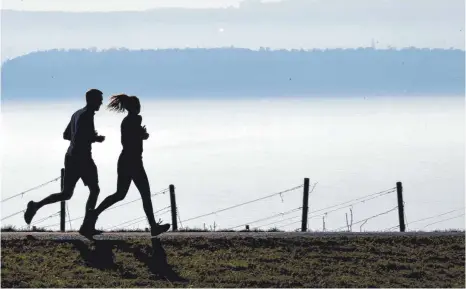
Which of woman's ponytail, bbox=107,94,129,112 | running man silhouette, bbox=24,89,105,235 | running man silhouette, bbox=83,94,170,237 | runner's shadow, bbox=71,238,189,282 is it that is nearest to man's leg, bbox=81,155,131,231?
running man silhouette, bbox=83,94,170,237

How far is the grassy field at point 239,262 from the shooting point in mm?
14453

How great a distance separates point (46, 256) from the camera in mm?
15672

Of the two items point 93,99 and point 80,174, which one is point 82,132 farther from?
point 80,174

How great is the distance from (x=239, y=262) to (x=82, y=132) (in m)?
2.79

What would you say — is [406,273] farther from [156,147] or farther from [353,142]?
[353,142]

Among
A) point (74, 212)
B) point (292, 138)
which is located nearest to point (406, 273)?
point (74, 212)

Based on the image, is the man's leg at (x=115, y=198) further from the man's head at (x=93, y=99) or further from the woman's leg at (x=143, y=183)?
the man's head at (x=93, y=99)

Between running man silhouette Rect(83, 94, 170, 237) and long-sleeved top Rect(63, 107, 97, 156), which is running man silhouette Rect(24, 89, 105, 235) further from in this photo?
running man silhouette Rect(83, 94, 170, 237)

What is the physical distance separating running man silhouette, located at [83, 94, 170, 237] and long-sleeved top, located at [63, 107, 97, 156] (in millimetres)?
346

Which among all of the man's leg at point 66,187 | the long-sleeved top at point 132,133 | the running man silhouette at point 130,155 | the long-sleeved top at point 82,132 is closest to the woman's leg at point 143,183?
the running man silhouette at point 130,155

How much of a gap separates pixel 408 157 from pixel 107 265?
342 ft

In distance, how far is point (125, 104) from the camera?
53.8 ft

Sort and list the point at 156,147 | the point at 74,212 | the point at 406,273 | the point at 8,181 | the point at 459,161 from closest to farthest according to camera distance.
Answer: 1. the point at 406,273
2. the point at 74,212
3. the point at 8,181
4. the point at 459,161
5. the point at 156,147

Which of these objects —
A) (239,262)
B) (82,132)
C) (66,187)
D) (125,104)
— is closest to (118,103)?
(125,104)
